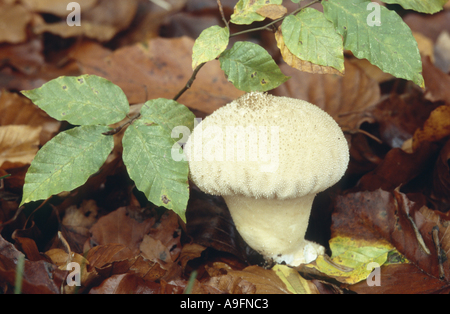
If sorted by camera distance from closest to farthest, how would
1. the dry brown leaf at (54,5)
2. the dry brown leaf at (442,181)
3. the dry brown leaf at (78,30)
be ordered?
the dry brown leaf at (442,181), the dry brown leaf at (78,30), the dry brown leaf at (54,5)

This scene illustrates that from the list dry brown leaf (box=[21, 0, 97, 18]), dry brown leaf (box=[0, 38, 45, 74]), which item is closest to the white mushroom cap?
dry brown leaf (box=[0, 38, 45, 74])

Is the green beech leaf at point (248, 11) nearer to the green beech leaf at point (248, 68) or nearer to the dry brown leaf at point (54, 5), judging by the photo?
the green beech leaf at point (248, 68)

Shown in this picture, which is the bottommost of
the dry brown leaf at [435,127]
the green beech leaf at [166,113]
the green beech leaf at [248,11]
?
the dry brown leaf at [435,127]

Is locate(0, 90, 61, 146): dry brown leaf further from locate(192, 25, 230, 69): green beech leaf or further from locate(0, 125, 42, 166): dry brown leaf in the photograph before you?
locate(192, 25, 230, 69): green beech leaf

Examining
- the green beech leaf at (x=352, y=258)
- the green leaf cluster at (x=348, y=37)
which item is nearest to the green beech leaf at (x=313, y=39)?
the green leaf cluster at (x=348, y=37)

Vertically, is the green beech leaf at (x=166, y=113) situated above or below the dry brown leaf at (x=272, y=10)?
below

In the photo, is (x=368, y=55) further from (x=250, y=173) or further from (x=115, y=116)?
(x=115, y=116)

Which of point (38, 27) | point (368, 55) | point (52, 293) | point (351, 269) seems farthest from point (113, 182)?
point (38, 27)

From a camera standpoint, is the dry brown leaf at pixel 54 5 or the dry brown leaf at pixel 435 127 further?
the dry brown leaf at pixel 54 5

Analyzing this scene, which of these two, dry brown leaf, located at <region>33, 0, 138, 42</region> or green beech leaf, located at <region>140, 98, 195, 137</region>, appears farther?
dry brown leaf, located at <region>33, 0, 138, 42</region>
